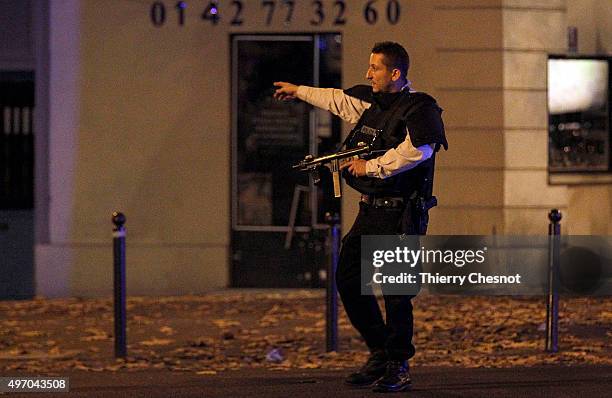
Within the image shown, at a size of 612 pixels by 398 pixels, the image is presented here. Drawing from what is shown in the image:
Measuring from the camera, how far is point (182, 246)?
13.1 metres

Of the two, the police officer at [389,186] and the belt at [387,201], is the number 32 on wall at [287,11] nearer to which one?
the police officer at [389,186]

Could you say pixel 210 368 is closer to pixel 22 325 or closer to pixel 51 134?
pixel 22 325

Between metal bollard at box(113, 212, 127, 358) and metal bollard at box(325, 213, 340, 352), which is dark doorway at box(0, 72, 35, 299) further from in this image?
metal bollard at box(325, 213, 340, 352)

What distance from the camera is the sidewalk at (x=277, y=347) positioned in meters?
7.91

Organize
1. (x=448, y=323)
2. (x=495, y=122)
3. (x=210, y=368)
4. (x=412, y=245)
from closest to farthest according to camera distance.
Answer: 1. (x=412, y=245)
2. (x=210, y=368)
3. (x=448, y=323)
4. (x=495, y=122)

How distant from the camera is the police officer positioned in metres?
7.12

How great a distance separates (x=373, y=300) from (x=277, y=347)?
2641 mm

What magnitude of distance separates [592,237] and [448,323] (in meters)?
2.96

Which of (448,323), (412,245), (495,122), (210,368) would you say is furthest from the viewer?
(495,122)

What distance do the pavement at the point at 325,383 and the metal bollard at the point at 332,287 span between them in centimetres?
86

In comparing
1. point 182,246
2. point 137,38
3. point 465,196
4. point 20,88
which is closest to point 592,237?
point 465,196

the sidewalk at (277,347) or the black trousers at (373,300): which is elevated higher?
the black trousers at (373,300)

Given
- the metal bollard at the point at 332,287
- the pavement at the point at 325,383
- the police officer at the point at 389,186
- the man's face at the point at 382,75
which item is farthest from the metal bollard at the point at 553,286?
the man's face at the point at 382,75

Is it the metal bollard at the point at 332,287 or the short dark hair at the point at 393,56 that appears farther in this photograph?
the metal bollard at the point at 332,287
